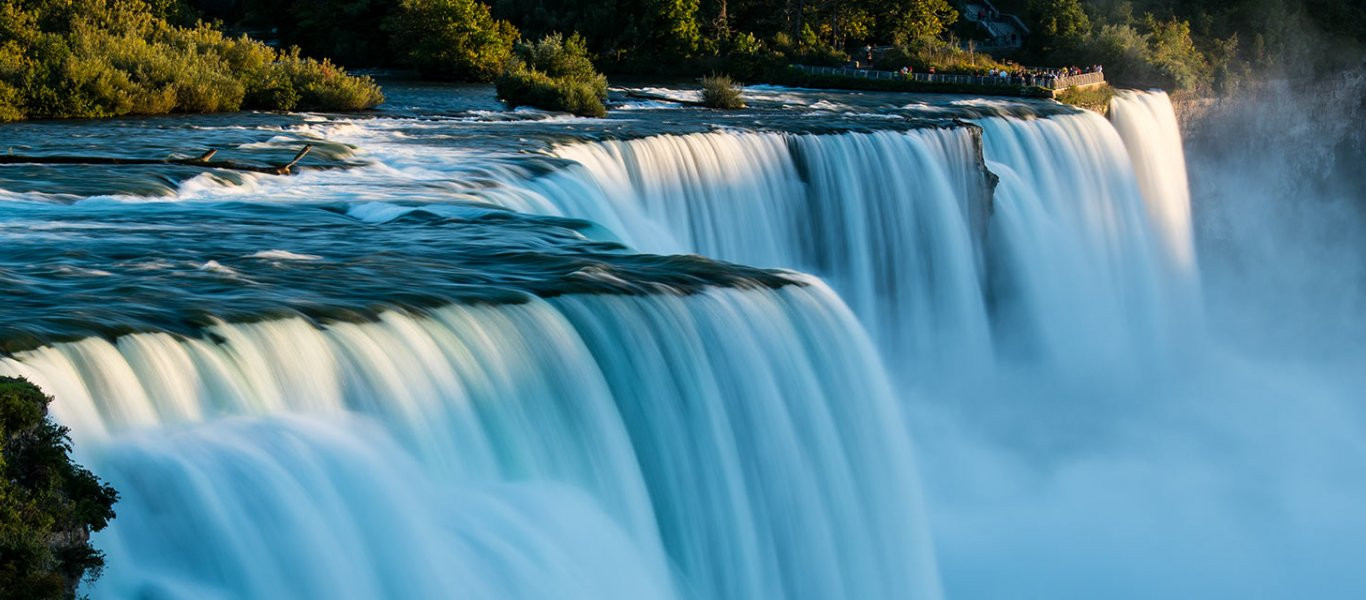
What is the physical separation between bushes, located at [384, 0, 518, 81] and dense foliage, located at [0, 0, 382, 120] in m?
13.4

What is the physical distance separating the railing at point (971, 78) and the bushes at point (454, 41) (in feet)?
34.7

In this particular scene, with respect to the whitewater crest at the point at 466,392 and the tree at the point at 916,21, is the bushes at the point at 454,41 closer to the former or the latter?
the tree at the point at 916,21

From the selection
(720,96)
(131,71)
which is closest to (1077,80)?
(720,96)

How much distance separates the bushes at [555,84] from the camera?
1291 inches

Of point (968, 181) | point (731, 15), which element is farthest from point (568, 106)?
point (731, 15)

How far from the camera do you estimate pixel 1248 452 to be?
2344cm

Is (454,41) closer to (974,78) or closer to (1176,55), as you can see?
(974,78)

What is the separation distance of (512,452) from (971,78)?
39.3m

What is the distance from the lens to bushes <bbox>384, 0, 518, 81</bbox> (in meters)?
49.4

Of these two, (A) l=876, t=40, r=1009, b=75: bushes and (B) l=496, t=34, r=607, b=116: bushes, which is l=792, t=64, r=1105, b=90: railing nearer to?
(A) l=876, t=40, r=1009, b=75: bushes

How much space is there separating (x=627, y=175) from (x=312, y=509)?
1242 cm

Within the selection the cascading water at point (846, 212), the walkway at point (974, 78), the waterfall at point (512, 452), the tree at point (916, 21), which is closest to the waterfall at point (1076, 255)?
the cascading water at point (846, 212)

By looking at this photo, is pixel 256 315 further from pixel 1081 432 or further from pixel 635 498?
pixel 1081 432

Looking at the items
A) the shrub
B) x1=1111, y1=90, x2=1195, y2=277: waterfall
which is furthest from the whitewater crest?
x1=1111, y1=90, x2=1195, y2=277: waterfall
